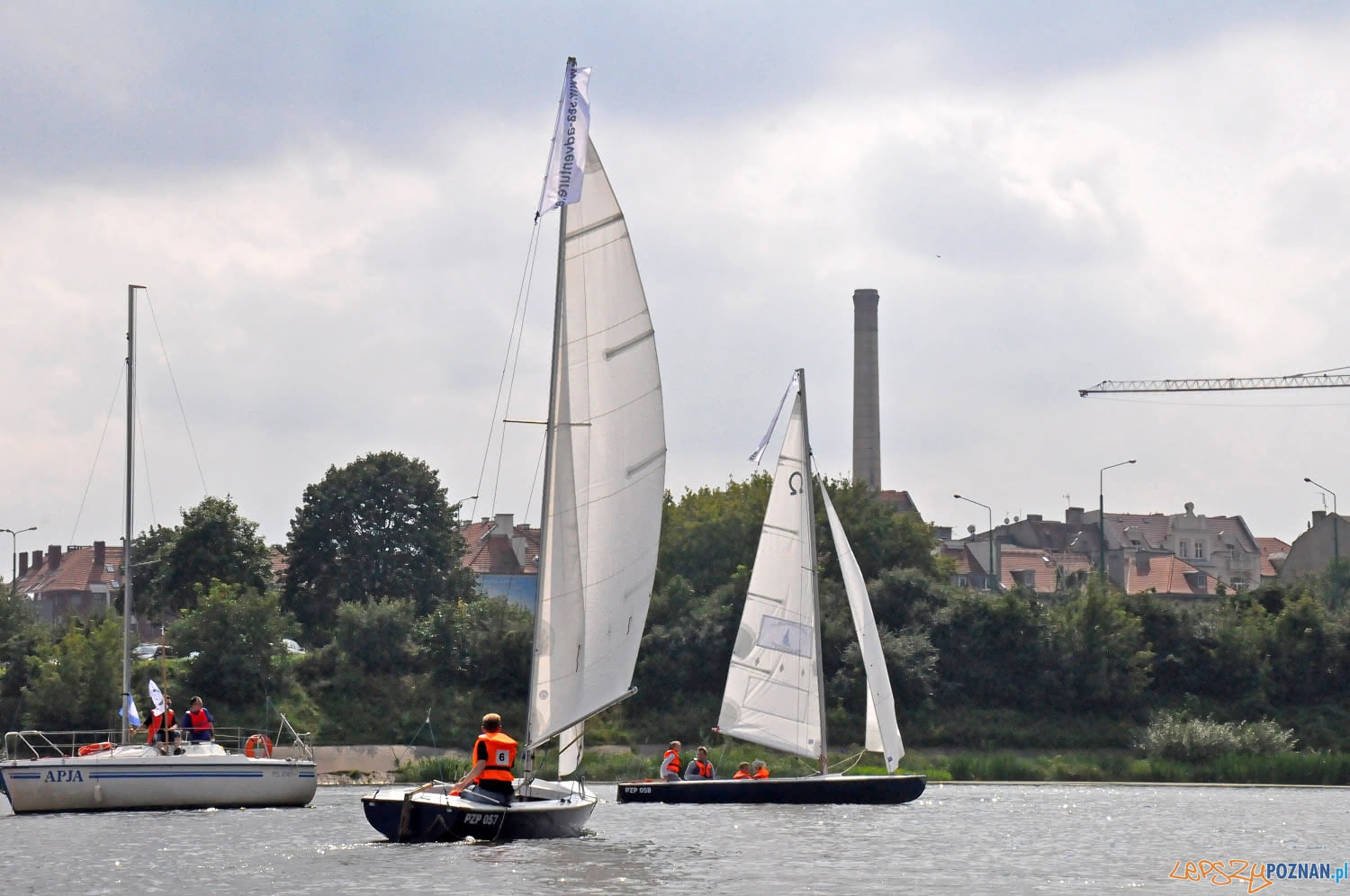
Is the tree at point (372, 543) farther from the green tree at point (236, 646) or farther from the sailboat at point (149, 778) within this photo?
the sailboat at point (149, 778)

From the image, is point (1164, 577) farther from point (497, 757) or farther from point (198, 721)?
point (497, 757)

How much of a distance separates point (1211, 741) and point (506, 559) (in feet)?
215

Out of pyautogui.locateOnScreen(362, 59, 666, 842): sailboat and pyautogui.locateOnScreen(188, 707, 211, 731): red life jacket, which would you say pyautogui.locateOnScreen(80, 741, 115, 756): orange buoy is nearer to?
pyautogui.locateOnScreen(188, 707, 211, 731): red life jacket

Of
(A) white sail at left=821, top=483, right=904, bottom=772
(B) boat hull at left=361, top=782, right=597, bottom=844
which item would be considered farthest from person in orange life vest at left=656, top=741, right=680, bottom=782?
(B) boat hull at left=361, top=782, right=597, bottom=844

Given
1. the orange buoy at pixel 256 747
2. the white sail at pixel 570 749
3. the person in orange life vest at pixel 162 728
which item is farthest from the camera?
the orange buoy at pixel 256 747

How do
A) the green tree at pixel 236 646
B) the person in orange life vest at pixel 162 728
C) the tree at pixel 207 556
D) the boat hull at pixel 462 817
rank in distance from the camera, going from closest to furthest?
the boat hull at pixel 462 817, the person in orange life vest at pixel 162 728, the green tree at pixel 236 646, the tree at pixel 207 556

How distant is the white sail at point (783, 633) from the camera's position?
4562 centimetres

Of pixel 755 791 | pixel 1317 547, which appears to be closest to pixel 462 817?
pixel 755 791

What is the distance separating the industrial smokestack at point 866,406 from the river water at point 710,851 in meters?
68.3

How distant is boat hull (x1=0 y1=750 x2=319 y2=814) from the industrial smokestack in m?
73.4

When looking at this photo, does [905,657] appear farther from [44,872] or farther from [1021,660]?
[44,872]

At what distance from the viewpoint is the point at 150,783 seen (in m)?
41.4

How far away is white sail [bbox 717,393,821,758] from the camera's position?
45.6 metres

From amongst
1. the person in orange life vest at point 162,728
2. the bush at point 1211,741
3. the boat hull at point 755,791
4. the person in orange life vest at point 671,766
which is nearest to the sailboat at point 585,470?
the boat hull at point 755,791
